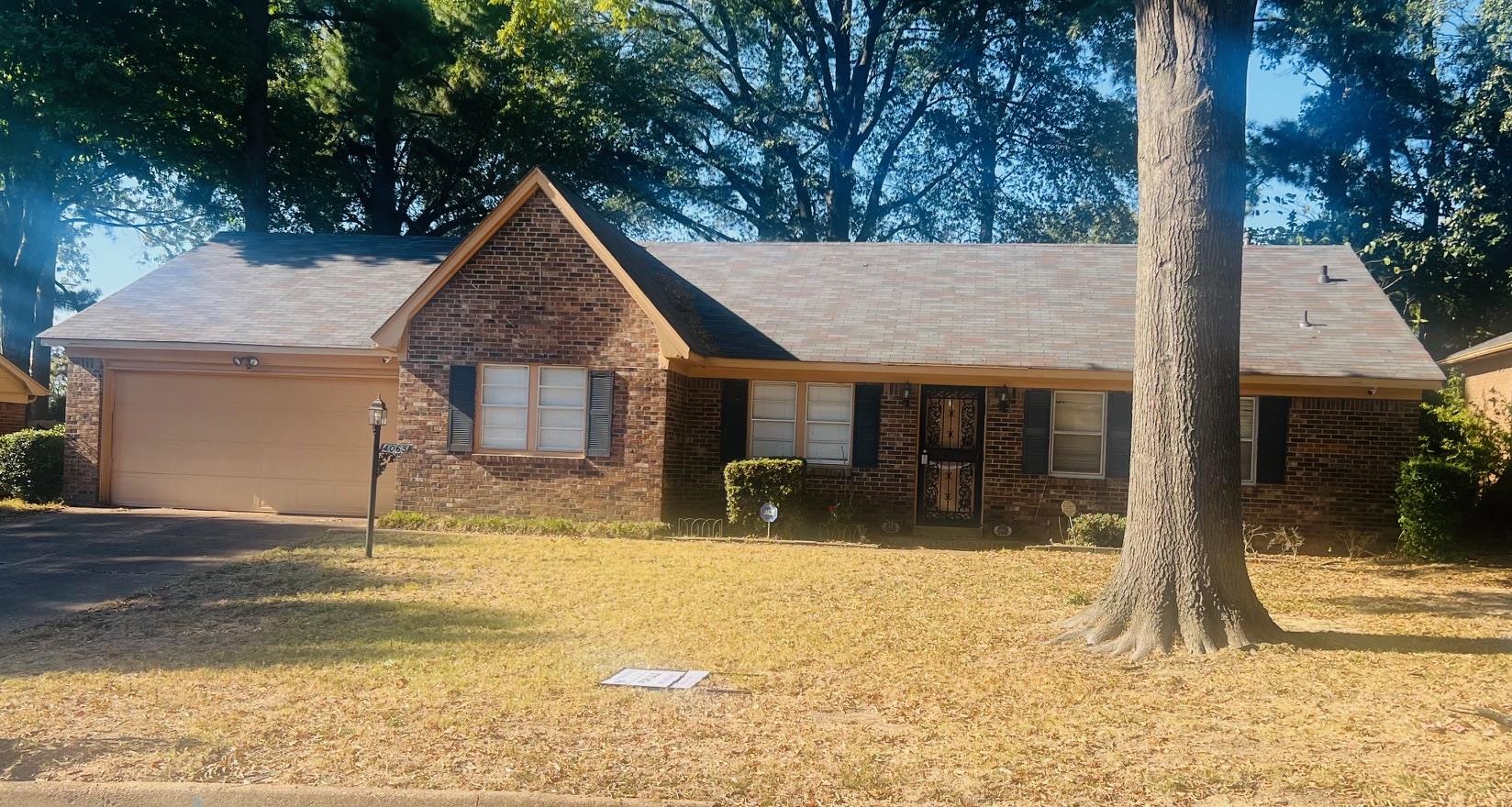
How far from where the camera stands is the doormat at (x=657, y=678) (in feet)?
24.0

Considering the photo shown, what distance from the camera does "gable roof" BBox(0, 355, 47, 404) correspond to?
783 inches

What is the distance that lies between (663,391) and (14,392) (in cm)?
1267

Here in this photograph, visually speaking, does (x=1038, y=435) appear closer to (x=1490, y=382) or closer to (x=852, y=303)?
(x=852, y=303)

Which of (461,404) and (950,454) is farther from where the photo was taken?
(950,454)

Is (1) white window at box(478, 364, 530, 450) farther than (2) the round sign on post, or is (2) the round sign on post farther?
(1) white window at box(478, 364, 530, 450)

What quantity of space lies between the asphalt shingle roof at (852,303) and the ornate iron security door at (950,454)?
0.82 metres

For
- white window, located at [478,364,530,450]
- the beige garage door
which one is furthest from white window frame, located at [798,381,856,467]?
the beige garage door

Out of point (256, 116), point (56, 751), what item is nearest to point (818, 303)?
point (56, 751)

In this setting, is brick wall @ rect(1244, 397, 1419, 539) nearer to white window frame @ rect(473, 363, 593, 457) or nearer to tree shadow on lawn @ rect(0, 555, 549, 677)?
white window frame @ rect(473, 363, 593, 457)

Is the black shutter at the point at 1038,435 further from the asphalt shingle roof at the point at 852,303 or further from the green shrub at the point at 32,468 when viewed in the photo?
the green shrub at the point at 32,468

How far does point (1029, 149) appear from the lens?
34.5m

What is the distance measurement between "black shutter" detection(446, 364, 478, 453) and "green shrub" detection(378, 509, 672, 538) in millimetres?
1045

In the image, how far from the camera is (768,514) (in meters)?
15.7

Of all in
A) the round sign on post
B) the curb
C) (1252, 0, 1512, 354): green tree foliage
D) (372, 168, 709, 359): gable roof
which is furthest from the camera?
(1252, 0, 1512, 354): green tree foliage
